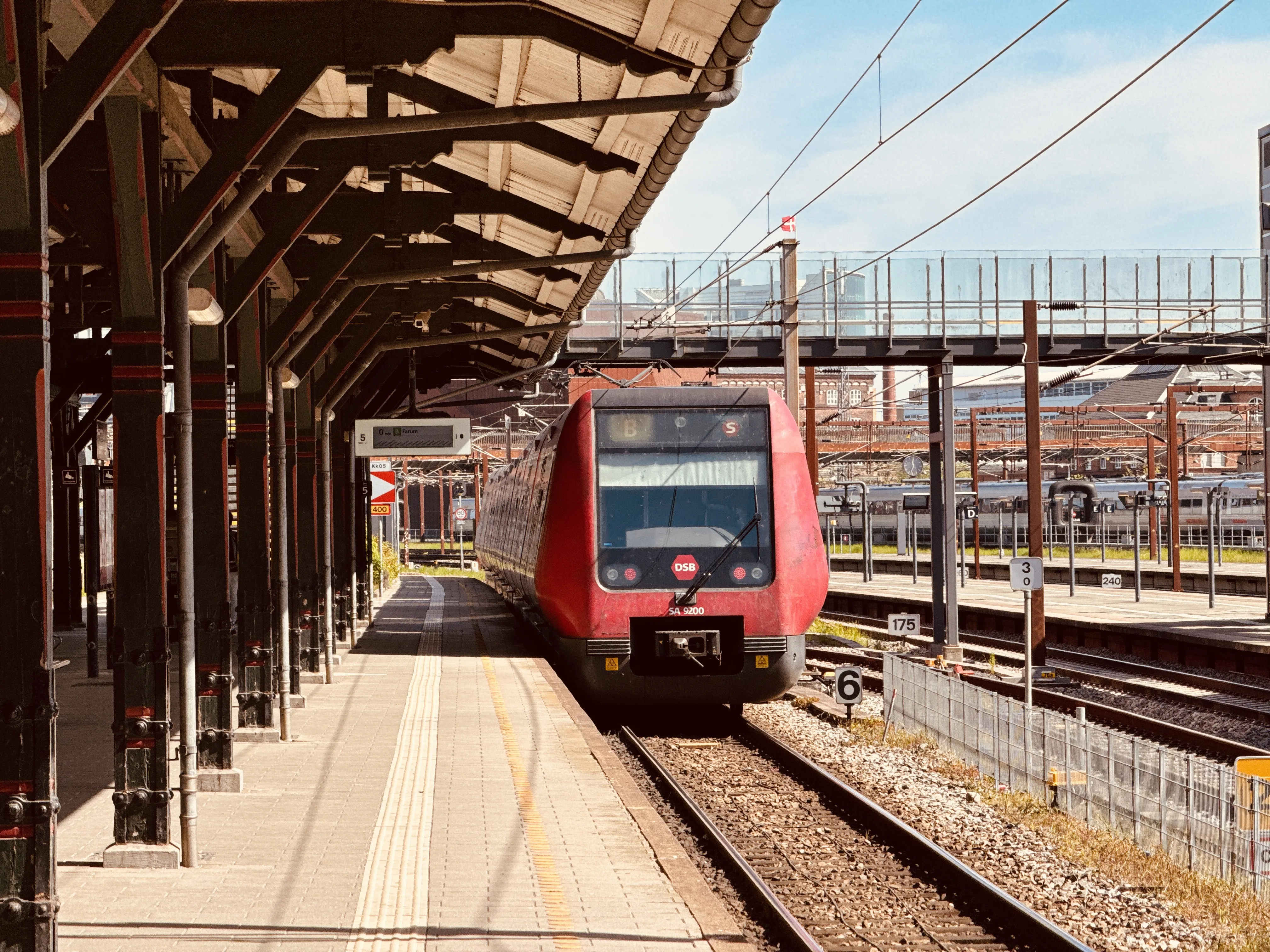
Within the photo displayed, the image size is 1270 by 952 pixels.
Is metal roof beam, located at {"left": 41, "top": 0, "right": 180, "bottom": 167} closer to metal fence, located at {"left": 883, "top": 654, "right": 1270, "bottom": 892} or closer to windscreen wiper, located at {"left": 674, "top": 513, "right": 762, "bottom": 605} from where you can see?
metal fence, located at {"left": 883, "top": 654, "right": 1270, "bottom": 892}

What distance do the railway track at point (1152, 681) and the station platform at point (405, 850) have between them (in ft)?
26.9

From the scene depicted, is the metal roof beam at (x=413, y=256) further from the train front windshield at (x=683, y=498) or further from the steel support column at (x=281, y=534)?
the train front windshield at (x=683, y=498)

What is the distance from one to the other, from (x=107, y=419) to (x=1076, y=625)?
17.2 meters

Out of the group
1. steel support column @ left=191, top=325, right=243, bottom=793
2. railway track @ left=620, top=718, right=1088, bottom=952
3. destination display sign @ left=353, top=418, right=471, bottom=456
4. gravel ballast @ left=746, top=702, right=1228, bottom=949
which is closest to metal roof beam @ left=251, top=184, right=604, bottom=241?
steel support column @ left=191, top=325, right=243, bottom=793

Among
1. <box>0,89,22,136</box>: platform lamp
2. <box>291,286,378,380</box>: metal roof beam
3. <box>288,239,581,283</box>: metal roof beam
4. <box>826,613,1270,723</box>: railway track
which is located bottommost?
<box>826,613,1270,723</box>: railway track

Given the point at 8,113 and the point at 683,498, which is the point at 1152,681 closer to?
the point at 683,498

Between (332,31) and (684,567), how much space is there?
7.57 metres

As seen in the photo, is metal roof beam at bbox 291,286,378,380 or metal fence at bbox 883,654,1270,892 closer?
metal fence at bbox 883,654,1270,892

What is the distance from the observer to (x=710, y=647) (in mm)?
13898

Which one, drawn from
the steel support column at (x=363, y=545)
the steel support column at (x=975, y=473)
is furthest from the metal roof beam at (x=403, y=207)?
the steel support column at (x=975, y=473)

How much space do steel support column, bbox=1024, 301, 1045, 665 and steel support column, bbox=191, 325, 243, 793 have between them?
14339mm

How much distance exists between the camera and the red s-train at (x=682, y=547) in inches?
548

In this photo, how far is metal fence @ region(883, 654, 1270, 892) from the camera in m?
8.67

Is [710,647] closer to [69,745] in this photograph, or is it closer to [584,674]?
[584,674]
